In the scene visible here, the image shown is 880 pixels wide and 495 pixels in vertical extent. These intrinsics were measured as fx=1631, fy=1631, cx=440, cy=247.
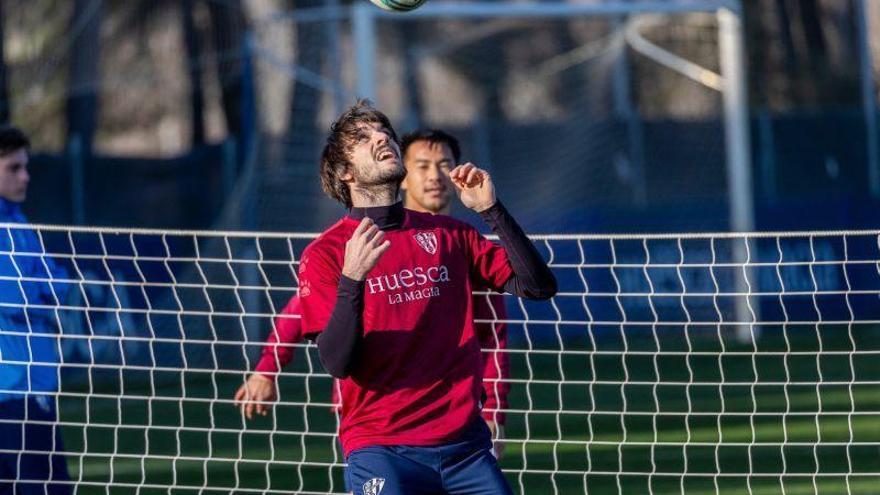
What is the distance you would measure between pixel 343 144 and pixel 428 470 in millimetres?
1165

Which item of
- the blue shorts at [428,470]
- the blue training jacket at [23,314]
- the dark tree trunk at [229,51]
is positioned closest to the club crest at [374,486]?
the blue shorts at [428,470]

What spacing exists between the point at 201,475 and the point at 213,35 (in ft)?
65.0

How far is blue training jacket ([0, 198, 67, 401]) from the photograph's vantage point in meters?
7.42

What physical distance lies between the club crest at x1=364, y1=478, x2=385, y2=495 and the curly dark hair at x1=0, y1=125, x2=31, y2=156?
3.09 meters

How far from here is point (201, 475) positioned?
1064cm

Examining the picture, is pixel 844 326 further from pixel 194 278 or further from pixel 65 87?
pixel 65 87

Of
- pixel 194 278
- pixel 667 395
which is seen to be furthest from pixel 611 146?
pixel 667 395

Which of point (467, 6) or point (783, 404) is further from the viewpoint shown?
point (467, 6)

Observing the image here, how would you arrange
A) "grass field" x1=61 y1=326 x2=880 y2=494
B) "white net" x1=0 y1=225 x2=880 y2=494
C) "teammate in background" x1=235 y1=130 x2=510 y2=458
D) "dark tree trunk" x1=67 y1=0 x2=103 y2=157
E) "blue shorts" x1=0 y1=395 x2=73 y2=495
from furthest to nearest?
"dark tree trunk" x1=67 y1=0 x2=103 y2=157, "grass field" x1=61 y1=326 x2=880 y2=494, "white net" x1=0 y1=225 x2=880 y2=494, "blue shorts" x1=0 y1=395 x2=73 y2=495, "teammate in background" x1=235 y1=130 x2=510 y2=458

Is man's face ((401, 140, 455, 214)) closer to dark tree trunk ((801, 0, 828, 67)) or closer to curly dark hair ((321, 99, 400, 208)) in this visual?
curly dark hair ((321, 99, 400, 208))

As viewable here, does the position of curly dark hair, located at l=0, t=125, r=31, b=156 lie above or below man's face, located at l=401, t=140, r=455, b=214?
above

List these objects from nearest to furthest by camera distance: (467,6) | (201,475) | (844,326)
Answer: (201,475), (467,6), (844,326)

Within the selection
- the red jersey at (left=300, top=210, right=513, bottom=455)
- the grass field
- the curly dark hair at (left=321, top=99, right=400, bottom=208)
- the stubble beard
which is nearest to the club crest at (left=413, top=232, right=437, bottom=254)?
the red jersey at (left=300, top=210, right=513, bottom=455)

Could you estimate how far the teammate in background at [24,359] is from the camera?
735 cm
